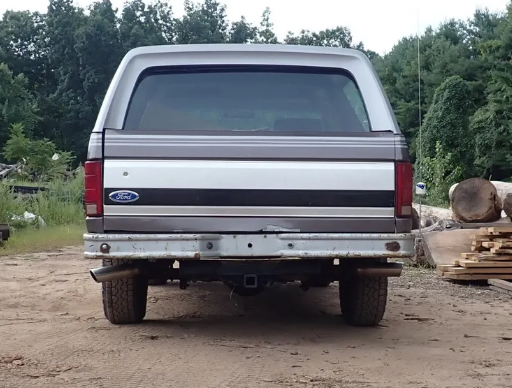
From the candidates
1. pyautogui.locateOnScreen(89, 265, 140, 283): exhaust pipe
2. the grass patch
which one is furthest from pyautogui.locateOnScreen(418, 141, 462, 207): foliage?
pyautogui.locateOnScreen(89, 265, 140, 283): exhaust pipe

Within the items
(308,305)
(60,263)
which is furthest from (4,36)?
(308,305)

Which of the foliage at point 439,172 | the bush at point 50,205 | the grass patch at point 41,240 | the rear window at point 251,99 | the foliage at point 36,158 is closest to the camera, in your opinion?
the rear window at point 251,99

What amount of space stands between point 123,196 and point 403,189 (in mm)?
1781

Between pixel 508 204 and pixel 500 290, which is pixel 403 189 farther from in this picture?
pixel 508 204

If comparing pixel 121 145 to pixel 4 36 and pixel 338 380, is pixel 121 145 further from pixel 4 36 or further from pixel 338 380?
pixel 4 36

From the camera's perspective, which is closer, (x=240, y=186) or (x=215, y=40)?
(x=240, y=186)

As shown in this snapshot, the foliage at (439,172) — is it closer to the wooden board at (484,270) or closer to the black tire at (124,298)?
the wooden board at (484,270)

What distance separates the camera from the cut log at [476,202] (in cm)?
1076

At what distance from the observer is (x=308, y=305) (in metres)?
7.41

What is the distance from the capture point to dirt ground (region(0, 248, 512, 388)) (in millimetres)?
4504

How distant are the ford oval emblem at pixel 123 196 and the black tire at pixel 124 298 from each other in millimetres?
731

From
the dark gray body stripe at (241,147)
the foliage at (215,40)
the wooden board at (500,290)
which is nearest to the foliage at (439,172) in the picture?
the foliage at (215,40)

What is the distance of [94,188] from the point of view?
16.4 feet

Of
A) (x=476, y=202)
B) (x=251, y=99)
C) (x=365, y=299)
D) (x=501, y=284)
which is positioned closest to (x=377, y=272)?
(x=365, y=299)
